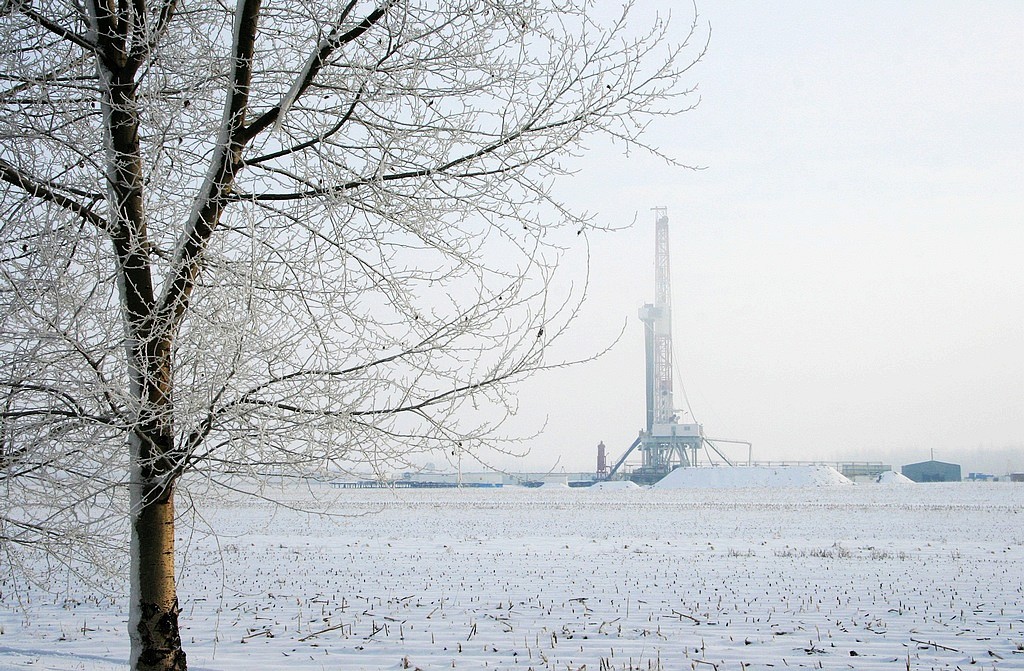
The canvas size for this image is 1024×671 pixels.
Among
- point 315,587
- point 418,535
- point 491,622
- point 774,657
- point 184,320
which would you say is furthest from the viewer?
point 418,535

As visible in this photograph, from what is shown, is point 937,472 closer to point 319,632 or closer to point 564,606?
point 564,606

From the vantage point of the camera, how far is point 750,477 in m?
72.7

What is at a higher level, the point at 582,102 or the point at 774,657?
the point at 582,102

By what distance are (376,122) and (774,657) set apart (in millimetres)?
5080

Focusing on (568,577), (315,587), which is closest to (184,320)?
(315,587)

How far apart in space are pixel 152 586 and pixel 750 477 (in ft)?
238

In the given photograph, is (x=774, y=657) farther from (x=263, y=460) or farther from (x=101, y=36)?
(x=101, y=36)

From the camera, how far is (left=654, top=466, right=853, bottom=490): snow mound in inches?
2783

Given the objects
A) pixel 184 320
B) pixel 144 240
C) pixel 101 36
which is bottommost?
pixel 184 320

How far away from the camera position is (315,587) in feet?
36.9

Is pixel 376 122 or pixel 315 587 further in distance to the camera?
pixel 315 587

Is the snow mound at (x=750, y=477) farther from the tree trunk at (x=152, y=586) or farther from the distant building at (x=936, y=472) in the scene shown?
the tree trunk at (x=152, y=586)

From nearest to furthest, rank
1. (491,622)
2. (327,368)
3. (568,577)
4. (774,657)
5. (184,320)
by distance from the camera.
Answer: (327,368), (184,320), (774,657), (491,622), (568,577)

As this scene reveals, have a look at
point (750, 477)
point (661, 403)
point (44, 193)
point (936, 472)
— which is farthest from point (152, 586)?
point (936, 472)
